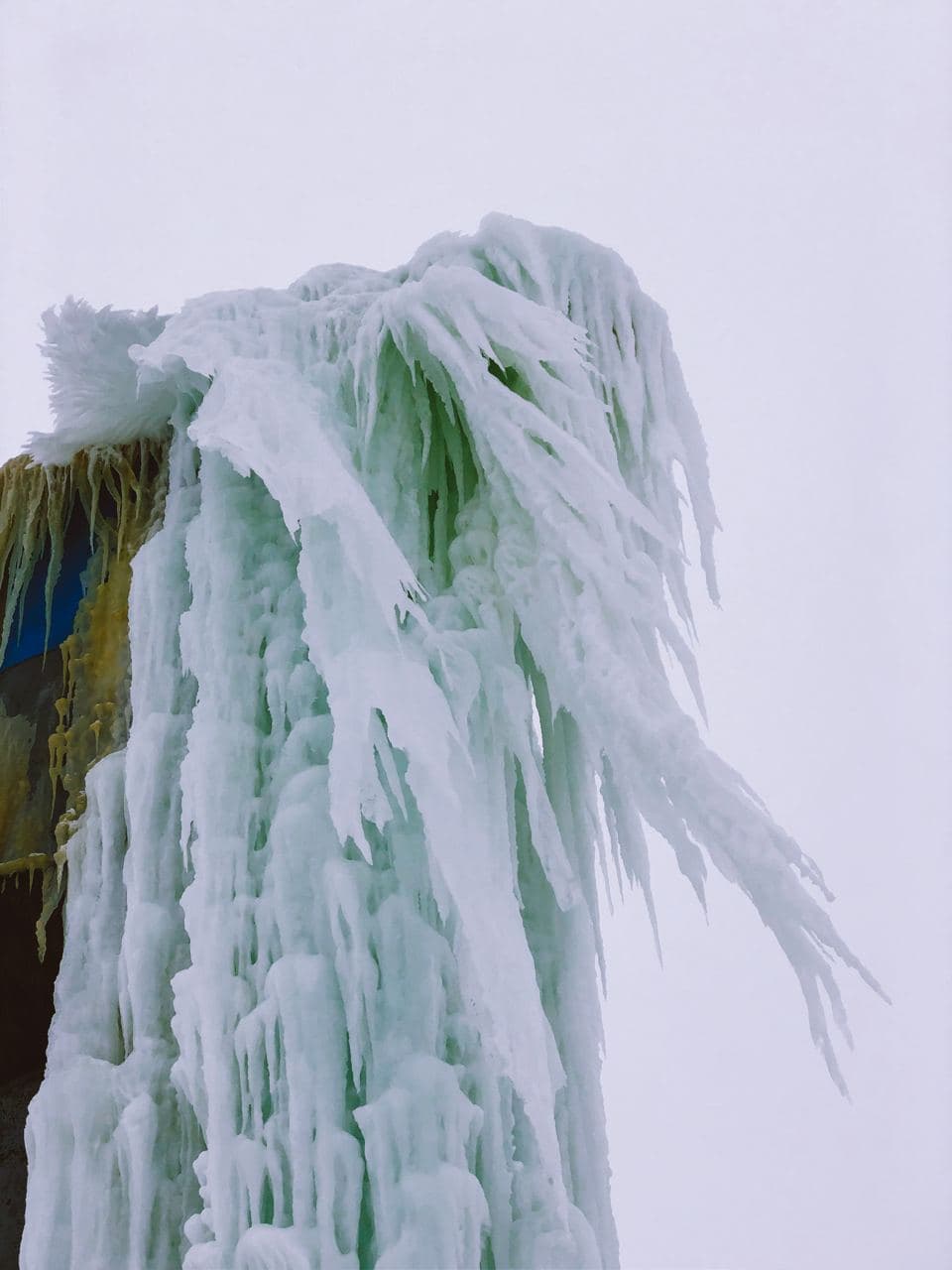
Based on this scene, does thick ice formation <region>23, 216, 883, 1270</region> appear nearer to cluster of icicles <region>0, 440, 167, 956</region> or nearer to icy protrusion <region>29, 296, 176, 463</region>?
icy protrusion <region>29, 296, 176, 463</region>

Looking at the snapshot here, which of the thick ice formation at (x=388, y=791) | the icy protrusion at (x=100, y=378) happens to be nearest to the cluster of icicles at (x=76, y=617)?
the icy protrusion at (x=100, y=378)

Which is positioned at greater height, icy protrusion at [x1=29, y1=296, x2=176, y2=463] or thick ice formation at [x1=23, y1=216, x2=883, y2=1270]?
icy protrusion at [x1=29, y1=296, x2=176, y2=463]

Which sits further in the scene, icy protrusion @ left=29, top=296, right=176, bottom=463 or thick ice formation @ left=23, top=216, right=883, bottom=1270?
icy protrusion @ left=29, top=296, right=176, bottom=463

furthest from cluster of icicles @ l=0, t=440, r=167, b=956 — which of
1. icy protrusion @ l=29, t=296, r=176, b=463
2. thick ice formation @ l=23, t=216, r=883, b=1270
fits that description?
thick ice formation @ l=23, t=216, r=883, b=1270

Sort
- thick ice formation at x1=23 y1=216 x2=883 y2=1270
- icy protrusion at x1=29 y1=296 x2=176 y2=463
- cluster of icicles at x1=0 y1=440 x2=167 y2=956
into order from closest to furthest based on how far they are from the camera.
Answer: thick ice formation at x1=23 y1=216 x2=883 y2=1270 < icy protrusion at x1=29 y1=296 x2=176 y2=463 < cluster of icicles at x1=0 y1=440 x2=167 y2=956

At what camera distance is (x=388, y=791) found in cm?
295

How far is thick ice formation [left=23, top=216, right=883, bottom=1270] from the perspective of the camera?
257 centimetres

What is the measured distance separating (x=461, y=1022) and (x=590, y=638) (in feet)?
3.15

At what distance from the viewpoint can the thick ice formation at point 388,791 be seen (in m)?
2.57

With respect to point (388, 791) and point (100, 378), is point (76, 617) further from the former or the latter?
point (388, 791)

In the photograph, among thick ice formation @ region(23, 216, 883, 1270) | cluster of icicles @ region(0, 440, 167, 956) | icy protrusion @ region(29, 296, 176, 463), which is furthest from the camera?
cluster of icicles @ region(0, 440, 167, 956)

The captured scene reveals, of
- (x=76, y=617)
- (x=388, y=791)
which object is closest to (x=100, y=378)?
(x=76, y=617)

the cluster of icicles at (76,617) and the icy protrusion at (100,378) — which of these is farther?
the cluster of icicles at (76,617)

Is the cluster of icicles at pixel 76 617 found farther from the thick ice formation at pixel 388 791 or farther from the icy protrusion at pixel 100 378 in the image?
the thick ice formation at pixel 388 791
